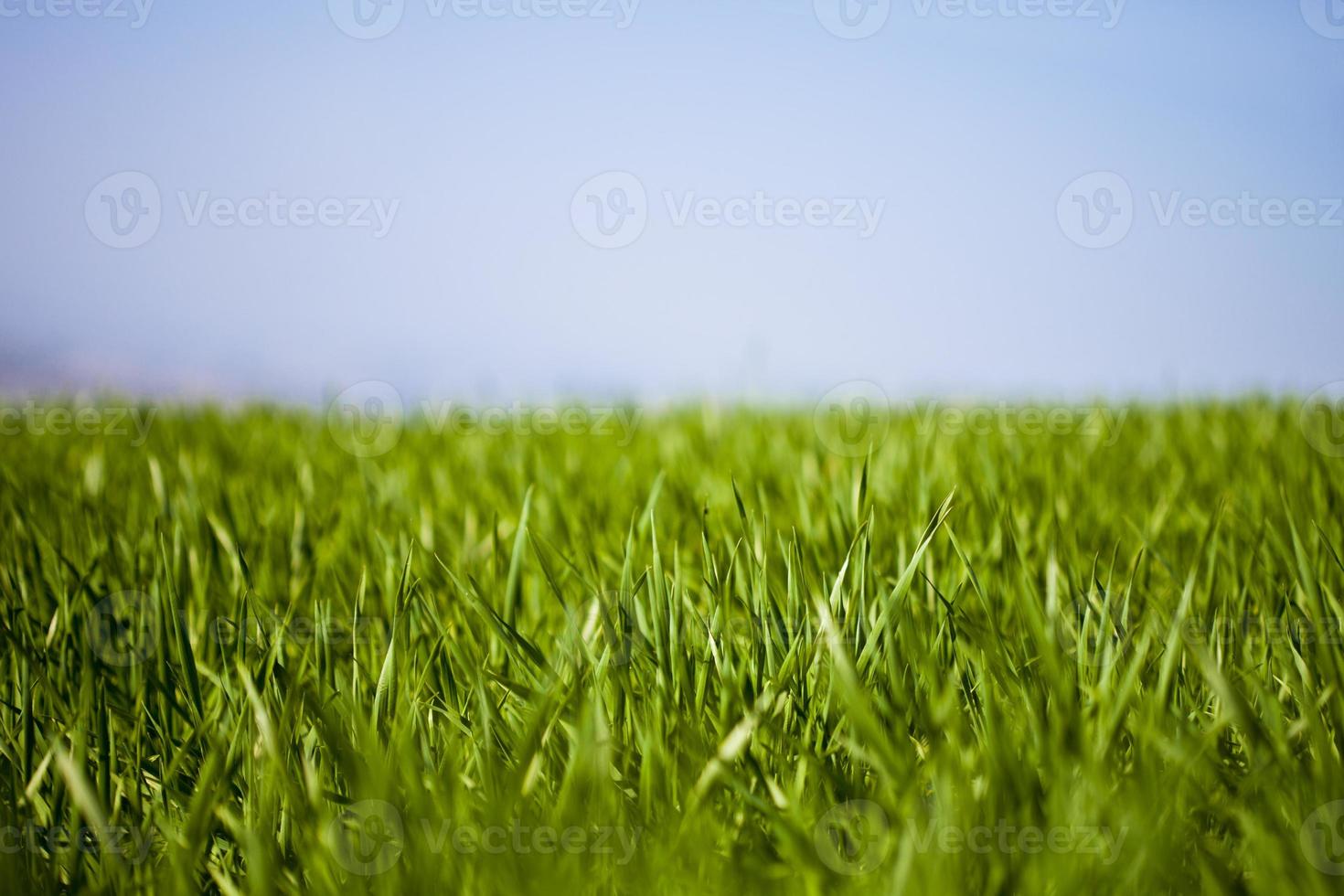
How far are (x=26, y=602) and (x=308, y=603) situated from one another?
0.53 meters

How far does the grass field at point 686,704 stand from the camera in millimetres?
853

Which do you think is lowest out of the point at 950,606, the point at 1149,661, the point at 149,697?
the point at 149,697

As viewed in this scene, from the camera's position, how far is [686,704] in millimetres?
1167

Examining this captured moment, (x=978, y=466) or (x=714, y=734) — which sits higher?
(x=978, y=466)

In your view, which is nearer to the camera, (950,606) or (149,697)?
(950,606)

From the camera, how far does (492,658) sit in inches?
55.4

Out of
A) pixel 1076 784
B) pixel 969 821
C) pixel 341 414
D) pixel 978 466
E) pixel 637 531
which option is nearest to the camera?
pixel 969 821

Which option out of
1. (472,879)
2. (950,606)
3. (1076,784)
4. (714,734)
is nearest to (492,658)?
(714,734)

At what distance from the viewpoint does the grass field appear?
2.80 ft

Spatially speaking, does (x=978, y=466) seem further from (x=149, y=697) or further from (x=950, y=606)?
(x=149, y=697)

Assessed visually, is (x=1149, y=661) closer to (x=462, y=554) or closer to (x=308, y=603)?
(x=462, y=554)

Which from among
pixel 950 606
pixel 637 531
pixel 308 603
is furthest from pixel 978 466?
pixel 308 603

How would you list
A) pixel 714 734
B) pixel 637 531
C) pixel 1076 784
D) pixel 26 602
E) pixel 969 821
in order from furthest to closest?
pixel 637 531, pixel 26 602, pixel 714 734, pixel 1076 784, pixel 969 821

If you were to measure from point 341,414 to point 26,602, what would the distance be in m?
2.87
